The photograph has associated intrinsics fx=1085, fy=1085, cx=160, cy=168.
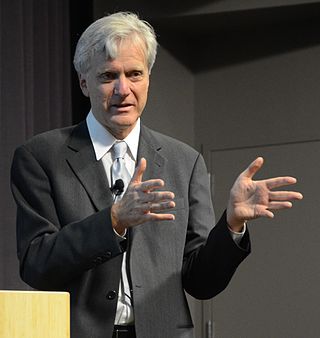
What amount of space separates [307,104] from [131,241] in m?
3.26

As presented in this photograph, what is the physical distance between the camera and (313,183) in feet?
18.6

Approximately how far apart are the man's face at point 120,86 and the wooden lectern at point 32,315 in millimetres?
856

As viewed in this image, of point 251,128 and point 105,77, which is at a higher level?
point 251,128

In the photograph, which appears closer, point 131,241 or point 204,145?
point 131,241

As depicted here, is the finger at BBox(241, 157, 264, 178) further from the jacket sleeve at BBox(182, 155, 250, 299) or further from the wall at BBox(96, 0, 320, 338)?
the wall at BBox(96, 0, 320, 338)

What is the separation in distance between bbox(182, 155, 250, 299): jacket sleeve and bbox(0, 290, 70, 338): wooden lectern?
29.3 inches

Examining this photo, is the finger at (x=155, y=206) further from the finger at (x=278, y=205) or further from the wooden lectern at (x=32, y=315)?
the wooden lectern at (x=32, y=315)

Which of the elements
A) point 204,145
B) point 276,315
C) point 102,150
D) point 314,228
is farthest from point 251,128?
point 102,150

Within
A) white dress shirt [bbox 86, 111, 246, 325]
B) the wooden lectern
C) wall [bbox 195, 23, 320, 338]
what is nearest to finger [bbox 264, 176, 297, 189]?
white dress shirt [bbox 86, 111, 246, 325]

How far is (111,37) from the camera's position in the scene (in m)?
2.70

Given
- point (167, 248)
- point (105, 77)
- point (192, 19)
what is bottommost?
point (167, 248)

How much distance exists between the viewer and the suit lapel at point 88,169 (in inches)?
105

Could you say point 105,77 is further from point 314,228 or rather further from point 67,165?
point 314,228

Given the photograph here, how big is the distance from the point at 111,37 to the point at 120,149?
0.93 feet
